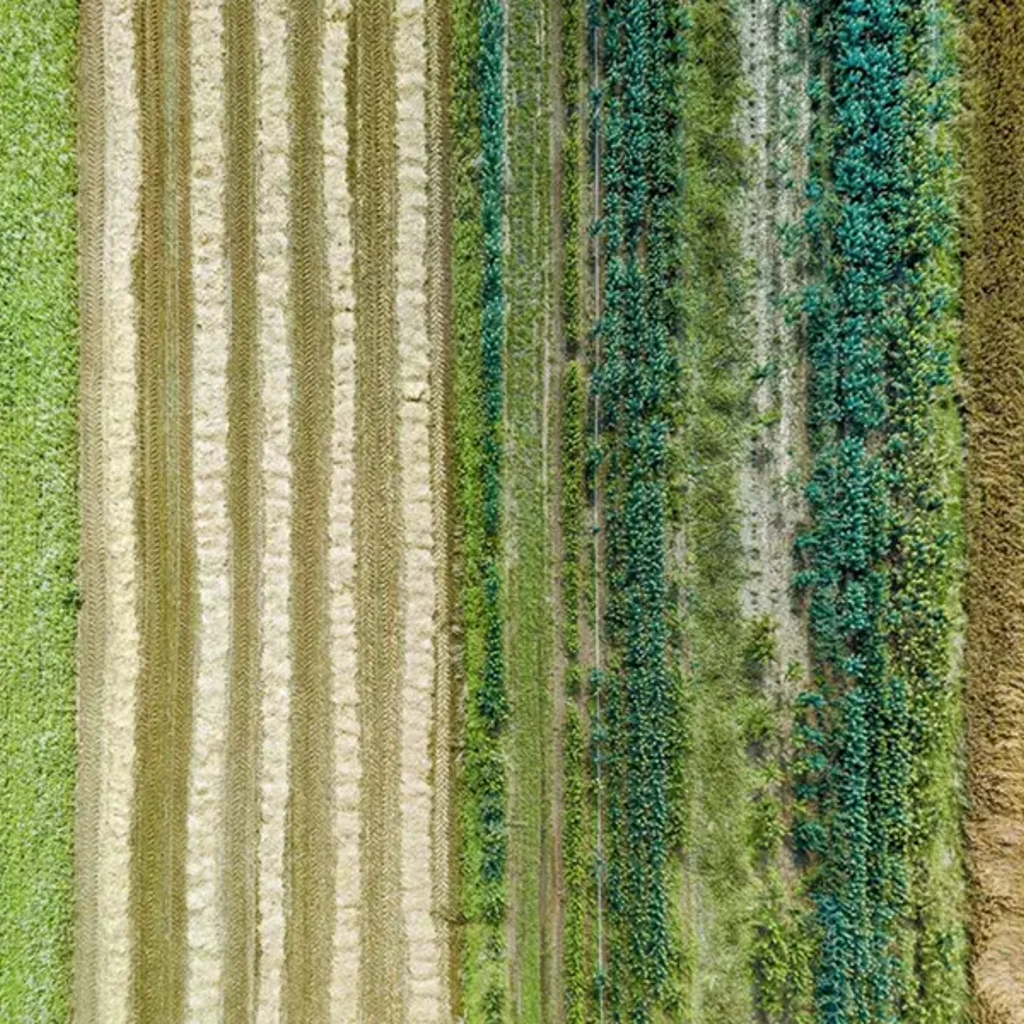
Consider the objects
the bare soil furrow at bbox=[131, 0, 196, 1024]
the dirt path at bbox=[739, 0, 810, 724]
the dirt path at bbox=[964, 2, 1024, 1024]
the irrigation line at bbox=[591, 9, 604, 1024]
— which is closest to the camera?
the dirt path at bbox=[964, 2, 1024, 1024]

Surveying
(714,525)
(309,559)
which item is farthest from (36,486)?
(714,525)

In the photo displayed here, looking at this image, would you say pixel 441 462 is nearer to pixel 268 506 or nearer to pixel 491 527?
pixel 491 527

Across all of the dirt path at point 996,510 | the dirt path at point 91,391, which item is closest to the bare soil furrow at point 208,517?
the dirt path at point 91,391

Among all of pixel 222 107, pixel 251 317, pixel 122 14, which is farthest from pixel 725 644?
pixel 122 14

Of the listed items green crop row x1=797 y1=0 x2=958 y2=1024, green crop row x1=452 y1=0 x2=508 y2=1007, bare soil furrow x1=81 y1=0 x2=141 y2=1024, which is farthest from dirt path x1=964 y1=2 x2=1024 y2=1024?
bare soil furrow x1=81 y1=0 x2=141 y2=1024

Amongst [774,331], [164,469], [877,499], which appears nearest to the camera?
[877,499]

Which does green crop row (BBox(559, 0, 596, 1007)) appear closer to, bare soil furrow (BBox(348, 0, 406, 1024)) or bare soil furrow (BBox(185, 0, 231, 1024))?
bare soil furrow (BBox(348, 0, 406, 1024))
